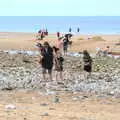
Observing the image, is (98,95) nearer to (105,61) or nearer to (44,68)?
(44,68)

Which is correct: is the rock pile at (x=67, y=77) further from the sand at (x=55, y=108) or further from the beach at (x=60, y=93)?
the sand at (x=55, y=108)

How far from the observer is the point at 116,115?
15461 millimetres

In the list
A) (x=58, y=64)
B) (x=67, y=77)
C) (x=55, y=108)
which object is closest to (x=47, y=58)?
(x=58, y=64)

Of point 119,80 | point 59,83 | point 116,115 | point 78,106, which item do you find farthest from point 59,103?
point 119,80

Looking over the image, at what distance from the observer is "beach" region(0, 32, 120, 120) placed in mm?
14922

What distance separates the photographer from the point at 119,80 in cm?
2494

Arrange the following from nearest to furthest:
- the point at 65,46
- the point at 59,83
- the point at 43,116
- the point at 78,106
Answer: the point at 43,116 < the point at 78,106 < the point at 59,83 < the point at 65,46

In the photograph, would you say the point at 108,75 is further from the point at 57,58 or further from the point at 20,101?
the point at 20,101

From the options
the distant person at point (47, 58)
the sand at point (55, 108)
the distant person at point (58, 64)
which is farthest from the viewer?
the distant person at point (58, 64)

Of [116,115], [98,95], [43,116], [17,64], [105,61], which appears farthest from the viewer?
[105,61]

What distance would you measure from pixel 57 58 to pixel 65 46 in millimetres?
15592

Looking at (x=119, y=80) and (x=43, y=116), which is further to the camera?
(x=119, y=80)

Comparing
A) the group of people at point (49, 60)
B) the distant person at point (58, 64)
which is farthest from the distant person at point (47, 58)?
the distant person at point (58, 64)

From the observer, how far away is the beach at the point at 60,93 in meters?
14.9
